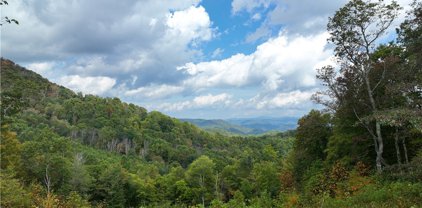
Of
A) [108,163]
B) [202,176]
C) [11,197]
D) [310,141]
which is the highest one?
[310,141]

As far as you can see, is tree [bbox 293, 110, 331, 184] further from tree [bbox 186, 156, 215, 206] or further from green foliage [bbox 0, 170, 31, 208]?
tree [bbox 186, 156, 215, 206]

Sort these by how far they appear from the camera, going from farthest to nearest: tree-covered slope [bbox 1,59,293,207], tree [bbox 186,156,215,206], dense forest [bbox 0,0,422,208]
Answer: tree [bbox 186,156,215,206], tree-covered slope [bbox 1,59,293,207], dense forest [bbox 0,0,422,208]

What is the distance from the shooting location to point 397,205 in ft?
38.4

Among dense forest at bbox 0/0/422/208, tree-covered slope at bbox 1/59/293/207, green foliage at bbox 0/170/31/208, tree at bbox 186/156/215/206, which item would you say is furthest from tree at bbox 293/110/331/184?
tree at bbox 186/156/215/206

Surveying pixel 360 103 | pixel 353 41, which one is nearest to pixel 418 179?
pixel 360 103

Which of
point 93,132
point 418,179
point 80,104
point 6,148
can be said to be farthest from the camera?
point 80,104

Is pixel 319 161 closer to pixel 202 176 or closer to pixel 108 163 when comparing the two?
pixel 202 176

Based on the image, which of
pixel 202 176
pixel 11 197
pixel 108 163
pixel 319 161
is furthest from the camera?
pixel 108 163

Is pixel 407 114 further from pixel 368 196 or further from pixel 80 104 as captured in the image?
pixel 80 104

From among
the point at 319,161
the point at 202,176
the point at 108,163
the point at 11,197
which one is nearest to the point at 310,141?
the point at 319,161

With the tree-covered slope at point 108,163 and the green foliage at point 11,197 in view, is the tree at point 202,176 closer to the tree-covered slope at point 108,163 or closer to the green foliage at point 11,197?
the tree-covered slope at point 108,163

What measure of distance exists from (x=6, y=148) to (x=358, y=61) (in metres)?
35.8

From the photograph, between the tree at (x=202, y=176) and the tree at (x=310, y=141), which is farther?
the tree at (x=202, y=176)

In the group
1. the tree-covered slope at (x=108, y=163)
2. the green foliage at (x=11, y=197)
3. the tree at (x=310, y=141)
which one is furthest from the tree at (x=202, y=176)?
the green foliage at (x=11, y=197)
